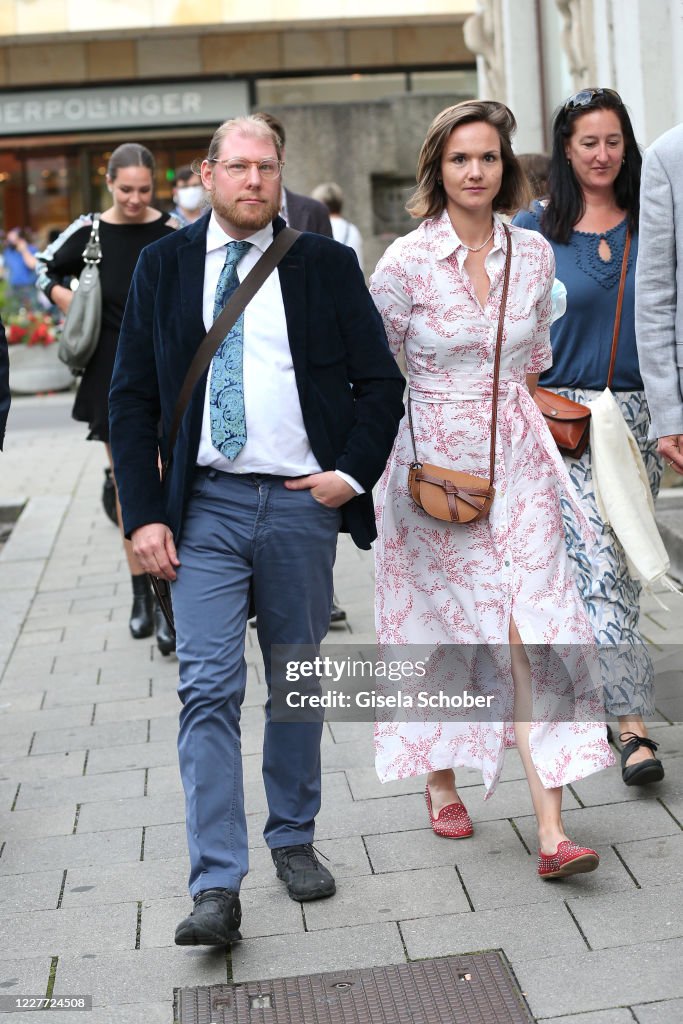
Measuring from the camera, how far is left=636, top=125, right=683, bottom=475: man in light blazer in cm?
407

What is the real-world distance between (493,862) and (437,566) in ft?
2.76

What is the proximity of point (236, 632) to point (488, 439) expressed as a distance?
36.3 inches

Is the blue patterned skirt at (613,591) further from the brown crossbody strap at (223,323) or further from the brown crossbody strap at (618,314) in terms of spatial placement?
the brown crossbody strap at (223,323)

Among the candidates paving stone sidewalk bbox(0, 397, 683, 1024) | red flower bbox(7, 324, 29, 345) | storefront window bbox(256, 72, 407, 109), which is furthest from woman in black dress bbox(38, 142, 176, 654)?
storefront window bbox(256, 72, 407, 109)

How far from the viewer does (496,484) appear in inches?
165

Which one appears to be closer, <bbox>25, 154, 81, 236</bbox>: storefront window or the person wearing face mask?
the person wearing face mask

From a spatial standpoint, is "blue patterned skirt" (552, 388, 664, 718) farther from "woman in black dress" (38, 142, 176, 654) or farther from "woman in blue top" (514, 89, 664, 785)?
"woman in black dress" (38, 142, 176, 654)

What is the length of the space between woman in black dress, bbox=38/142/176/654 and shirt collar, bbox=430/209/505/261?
2.65m

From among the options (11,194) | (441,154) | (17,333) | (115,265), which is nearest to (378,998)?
(441,154)

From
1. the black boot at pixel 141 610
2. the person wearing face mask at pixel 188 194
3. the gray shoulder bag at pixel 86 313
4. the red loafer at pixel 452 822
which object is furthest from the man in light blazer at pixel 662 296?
the person wearing face mask at pixel 188 194

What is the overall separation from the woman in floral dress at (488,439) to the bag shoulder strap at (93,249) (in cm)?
270

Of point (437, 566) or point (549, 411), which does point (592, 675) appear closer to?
point (437, 566)

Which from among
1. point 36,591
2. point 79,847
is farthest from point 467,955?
point 36,591

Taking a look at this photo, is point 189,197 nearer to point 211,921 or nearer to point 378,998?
point 211,921
